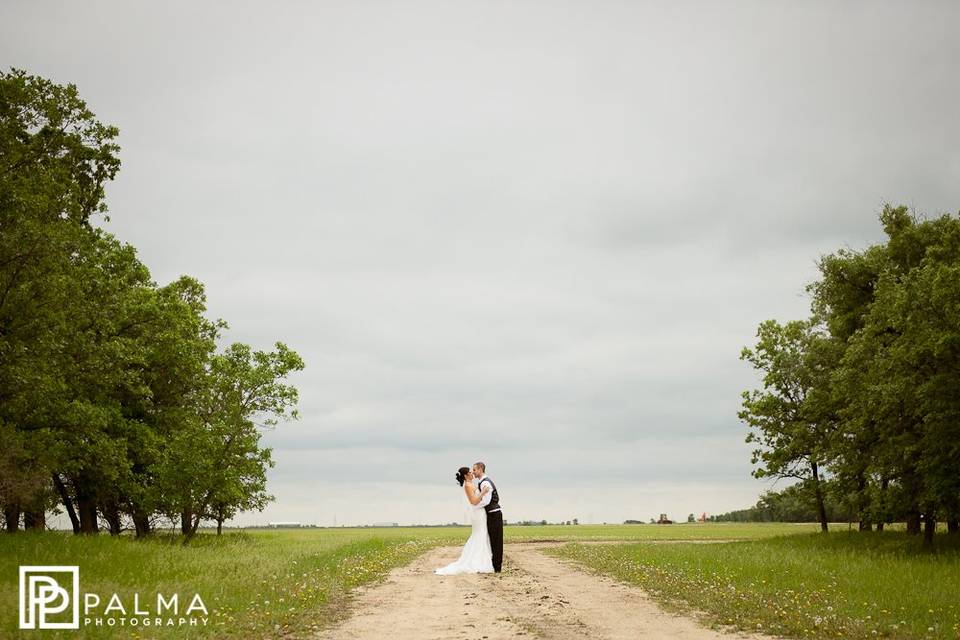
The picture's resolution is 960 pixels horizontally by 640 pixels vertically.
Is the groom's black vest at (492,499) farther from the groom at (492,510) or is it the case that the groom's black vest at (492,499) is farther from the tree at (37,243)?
the tree at (37,243)

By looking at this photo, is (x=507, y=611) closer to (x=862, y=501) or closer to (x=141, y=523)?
(x=862, y=501)

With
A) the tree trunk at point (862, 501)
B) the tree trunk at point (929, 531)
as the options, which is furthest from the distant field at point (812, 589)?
the tree trunk at point (862, 501)

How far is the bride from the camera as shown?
25969mm

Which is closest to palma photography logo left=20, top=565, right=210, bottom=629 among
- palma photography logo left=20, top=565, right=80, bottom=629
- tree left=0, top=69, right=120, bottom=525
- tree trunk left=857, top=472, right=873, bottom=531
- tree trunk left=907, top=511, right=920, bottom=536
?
palma photography logo left=20, top=565, right=80, bottom=629

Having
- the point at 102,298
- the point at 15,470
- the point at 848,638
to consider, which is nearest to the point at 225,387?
the point at 102,298

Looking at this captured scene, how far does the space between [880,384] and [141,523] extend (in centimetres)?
3966

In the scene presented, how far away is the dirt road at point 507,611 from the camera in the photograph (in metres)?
13.7

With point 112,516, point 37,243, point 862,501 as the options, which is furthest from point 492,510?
point 112,516

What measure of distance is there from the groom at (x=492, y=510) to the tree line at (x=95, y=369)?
14.6 metres

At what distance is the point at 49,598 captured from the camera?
53.0 feet

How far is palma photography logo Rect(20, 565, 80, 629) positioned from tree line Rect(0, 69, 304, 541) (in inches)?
265

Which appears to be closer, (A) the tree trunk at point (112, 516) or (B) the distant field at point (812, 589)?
(B) the distant field at point (812, 589)

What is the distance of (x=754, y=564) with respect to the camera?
88.0 feet

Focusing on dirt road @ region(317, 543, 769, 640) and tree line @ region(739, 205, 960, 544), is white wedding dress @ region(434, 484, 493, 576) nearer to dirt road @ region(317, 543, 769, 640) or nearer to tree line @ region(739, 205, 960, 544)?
dirt road @ region(317, 543, 769, 640)
